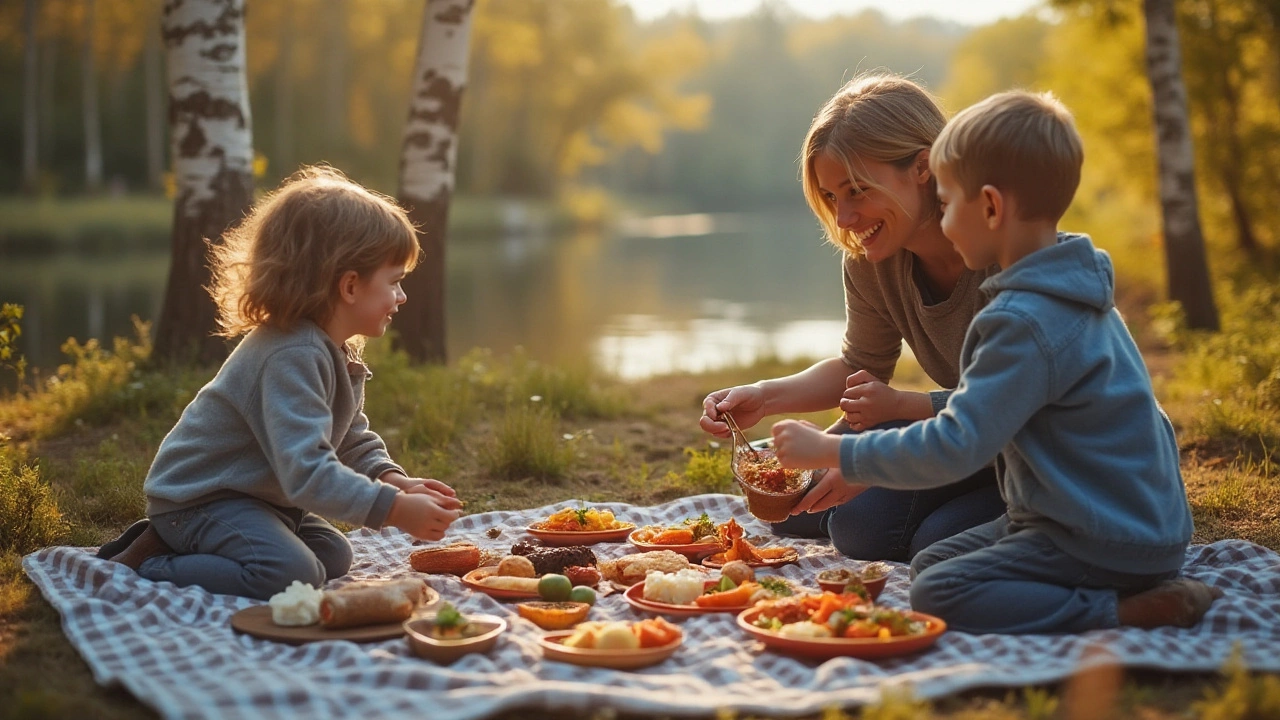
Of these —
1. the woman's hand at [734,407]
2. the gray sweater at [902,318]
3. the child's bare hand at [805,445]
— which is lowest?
the woman's hand at [734,407]

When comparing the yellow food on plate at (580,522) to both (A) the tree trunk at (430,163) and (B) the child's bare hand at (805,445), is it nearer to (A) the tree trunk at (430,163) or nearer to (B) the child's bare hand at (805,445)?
(B) the child's bare hand at (805,445)

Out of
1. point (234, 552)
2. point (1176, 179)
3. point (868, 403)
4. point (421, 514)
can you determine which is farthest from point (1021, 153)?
point (1176, 179)

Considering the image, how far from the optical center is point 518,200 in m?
43.8

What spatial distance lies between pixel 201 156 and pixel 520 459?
2997mm

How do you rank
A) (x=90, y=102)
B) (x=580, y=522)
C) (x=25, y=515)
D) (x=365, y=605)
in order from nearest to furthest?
(x=365, y=605) → (x=25, y=515) → (x=580, y=522) → (x=90, y=102)

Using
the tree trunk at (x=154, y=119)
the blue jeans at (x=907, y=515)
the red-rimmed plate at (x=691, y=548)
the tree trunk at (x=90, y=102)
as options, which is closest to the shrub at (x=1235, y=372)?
the blue jeans at (x=907, y=515)

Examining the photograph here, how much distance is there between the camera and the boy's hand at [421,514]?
10.9 feet

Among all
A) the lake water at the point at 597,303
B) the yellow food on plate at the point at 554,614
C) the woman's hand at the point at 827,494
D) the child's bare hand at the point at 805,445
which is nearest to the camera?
the child's bare hand at the point at 805,445

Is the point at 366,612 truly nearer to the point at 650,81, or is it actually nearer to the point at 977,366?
the point at 977,366

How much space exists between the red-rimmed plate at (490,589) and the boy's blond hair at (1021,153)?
1651 mm

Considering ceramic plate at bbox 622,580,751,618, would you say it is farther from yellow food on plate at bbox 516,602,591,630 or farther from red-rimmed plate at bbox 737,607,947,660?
red-rimmed plate at bbox 737,607,947,660

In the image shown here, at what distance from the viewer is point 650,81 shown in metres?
42.8

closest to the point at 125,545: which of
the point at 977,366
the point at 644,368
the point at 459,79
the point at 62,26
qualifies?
the point at 977,366

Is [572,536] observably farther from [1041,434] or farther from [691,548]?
Result: [1041,434]
